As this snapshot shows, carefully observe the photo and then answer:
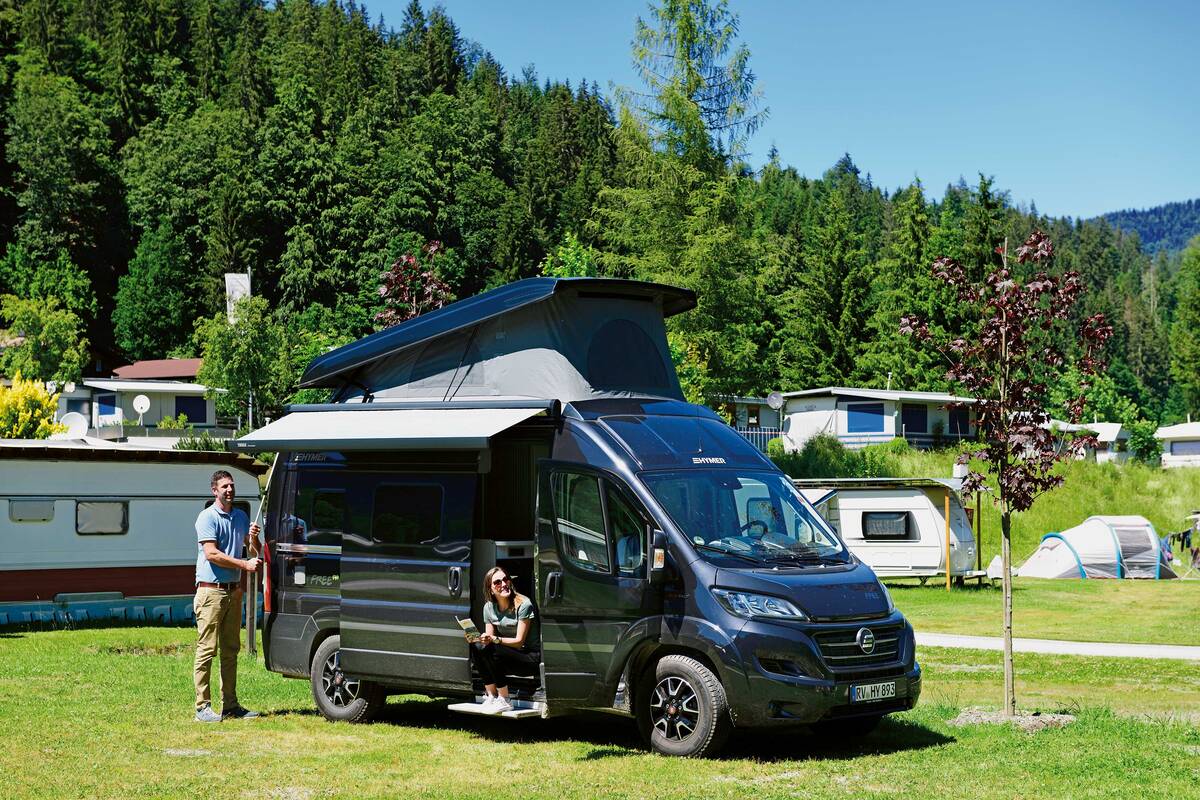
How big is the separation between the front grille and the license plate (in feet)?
0.48

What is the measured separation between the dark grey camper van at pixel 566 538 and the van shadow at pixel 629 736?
29 centimetres

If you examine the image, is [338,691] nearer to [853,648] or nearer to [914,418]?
[853,648]

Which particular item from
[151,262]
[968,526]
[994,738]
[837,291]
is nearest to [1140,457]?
[837,291]

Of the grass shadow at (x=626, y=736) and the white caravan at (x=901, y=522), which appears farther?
the white caravan at (x=901, y=522)

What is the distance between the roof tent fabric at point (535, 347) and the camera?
11.3m

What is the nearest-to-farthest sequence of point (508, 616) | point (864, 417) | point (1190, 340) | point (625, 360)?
1. point (508, 616)
2. point (625, 360)
3. point (864, 417)
4. point (1190, 340)

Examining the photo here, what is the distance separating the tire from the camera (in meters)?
10.4

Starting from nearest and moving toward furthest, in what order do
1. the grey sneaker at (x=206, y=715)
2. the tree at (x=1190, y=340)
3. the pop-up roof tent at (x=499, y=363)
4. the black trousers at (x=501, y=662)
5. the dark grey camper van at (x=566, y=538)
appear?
the dark grey camper van at (x=566, y=538) < the black trousers at (x=501, y=662) < the pop-up roof tent at (x=499, y=363) < the grey sneaker at (x=206, y=715) < the tree at (x=1190, y=340)

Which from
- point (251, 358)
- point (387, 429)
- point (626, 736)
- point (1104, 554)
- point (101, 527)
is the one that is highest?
point (251, 358)

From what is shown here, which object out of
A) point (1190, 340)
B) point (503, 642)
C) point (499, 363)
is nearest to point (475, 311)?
point (499, 363)

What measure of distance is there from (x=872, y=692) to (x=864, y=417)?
49926 mm

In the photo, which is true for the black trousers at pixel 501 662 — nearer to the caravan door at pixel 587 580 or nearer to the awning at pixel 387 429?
the caravan door at pixel 587 580

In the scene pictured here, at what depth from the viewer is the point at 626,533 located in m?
10.0

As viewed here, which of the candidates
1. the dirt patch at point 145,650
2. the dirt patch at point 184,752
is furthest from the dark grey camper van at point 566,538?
the dirt patch at point 145,650
